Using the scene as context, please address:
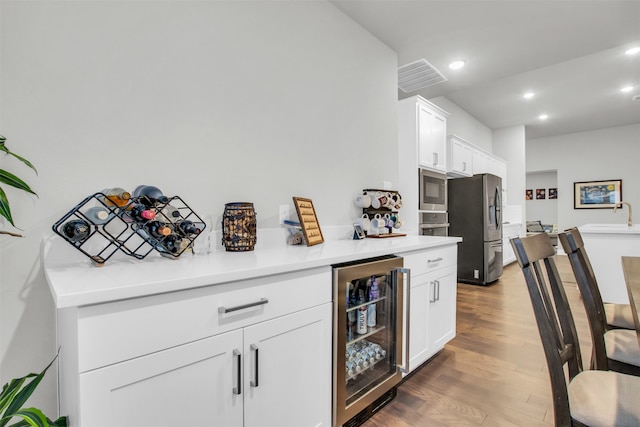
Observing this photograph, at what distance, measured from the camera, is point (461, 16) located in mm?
2408

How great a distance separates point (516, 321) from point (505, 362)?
3.26ft

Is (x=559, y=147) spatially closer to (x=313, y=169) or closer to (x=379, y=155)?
(x=379, y=155)

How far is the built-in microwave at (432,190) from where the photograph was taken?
3352mm

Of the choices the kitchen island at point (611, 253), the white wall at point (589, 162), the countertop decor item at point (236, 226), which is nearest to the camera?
the countertop decor item at point (236, 226)

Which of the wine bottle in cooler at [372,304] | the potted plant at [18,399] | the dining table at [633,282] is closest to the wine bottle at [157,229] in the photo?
the potted plant at [18,399]

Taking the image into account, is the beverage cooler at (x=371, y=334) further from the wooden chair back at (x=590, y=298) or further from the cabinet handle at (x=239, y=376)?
the wooden chair back at (x=590, y=298)

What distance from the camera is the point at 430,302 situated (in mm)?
2029

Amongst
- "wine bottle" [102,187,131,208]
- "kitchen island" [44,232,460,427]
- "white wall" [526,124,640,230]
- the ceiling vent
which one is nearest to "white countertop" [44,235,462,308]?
"kitchen island" [44,232,460,427]

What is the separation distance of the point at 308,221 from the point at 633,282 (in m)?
1.41

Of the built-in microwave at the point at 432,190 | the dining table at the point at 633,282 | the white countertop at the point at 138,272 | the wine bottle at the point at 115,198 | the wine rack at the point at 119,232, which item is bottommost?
the dining table at the point at 633,282

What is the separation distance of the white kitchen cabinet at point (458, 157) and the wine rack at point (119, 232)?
390 centimetres

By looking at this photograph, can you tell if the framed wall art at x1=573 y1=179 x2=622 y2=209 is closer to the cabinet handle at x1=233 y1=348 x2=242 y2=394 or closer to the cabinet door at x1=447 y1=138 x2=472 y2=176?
the cabinet door at x1=447 y1=138 x2=472 y2=176

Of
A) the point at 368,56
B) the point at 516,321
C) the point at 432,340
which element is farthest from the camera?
the point at 516,321

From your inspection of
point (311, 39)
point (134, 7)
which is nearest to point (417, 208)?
point (311, 39)
